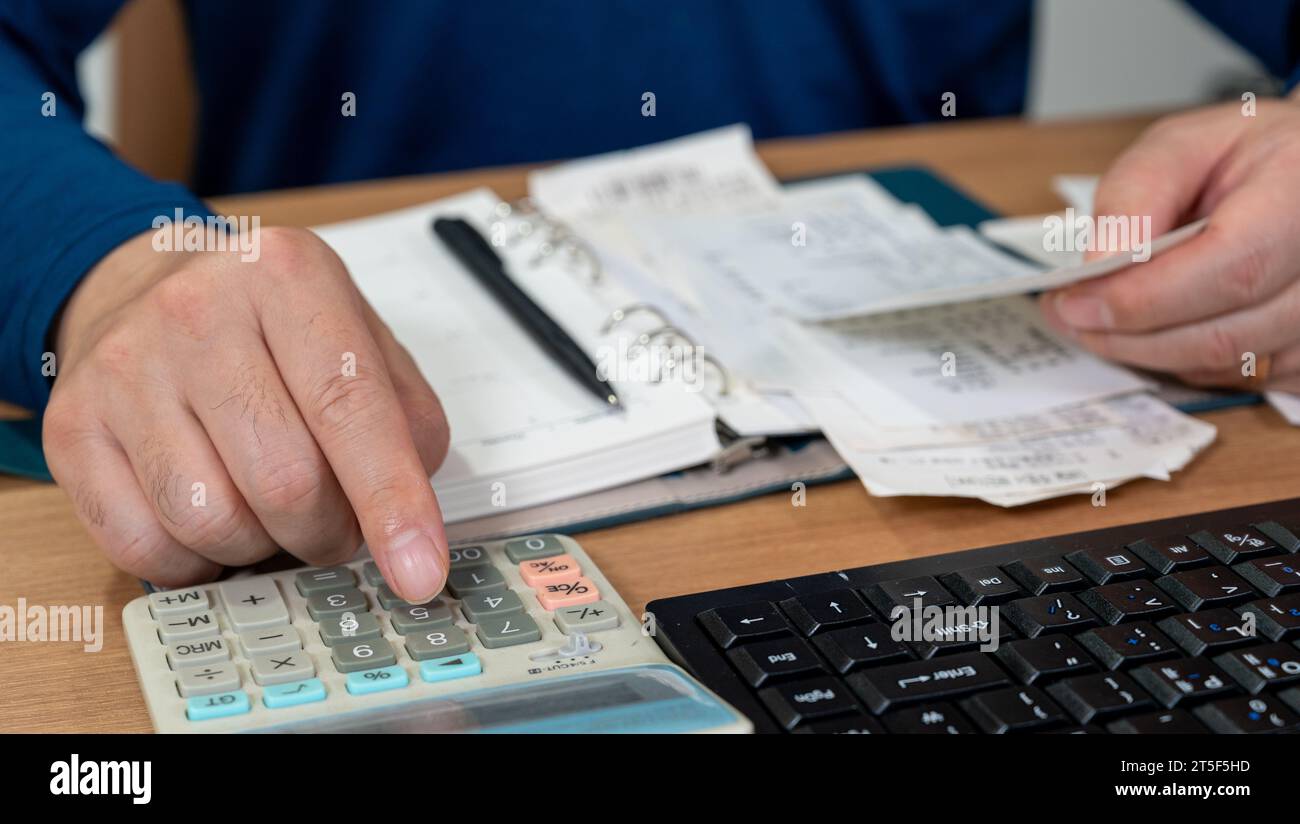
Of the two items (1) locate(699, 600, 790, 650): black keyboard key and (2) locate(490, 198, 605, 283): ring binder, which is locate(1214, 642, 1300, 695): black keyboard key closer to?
(1) locate(699, 600, 790, 650): black keyboard key

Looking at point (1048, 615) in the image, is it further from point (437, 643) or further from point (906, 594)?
point (437, 643)

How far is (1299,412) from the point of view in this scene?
0.68 m

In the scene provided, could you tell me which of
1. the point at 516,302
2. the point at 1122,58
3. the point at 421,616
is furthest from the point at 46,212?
the point at 1122,58

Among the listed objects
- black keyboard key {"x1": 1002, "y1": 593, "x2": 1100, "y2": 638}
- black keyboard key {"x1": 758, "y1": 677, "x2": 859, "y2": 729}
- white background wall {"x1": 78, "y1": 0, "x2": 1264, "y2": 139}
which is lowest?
black keyboard key {"x1": 758, "y1": 677, "x2": 859, "y2": 729}

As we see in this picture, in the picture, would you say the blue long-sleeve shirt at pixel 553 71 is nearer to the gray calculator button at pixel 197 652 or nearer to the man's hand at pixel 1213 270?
the man's hand at pixel 1213 270

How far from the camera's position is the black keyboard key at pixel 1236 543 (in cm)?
50

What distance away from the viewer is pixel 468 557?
1.71 ft

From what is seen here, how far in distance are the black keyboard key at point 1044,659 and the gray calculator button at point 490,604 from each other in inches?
6.7

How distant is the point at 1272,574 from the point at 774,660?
7.5 inches

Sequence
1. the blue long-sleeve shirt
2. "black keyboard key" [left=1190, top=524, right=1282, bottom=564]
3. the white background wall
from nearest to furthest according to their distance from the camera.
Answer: "black keyboard key" [left=1190, top=524, right=1282, bottom=564], the blue long-sleeve shirt, the white background wall

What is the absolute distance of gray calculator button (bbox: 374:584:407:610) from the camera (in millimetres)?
480

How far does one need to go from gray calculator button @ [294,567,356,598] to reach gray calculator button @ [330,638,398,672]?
5 centimetres

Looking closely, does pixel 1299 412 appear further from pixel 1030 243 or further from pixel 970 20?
pixel 970 20

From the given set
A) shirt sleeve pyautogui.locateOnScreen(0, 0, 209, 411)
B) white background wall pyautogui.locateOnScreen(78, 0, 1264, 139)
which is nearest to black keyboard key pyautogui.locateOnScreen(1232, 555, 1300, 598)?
shirt sleeve pyautogui.locateOnScreen(0, 0, 209, 411)
